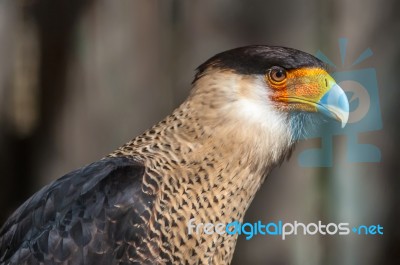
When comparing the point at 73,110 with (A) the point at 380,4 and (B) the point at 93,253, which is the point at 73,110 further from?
(A) the point at 380,4

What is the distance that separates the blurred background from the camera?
2.54 m

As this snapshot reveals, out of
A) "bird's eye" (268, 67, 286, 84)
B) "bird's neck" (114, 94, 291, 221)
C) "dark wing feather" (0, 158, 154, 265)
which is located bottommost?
"dark wing feather" (0, 158, 154, 265)

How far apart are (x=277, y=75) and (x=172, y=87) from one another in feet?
2.06

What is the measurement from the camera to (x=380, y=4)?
2.55 m

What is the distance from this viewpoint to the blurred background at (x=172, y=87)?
8.35 feet

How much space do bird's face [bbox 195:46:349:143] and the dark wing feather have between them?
368mm

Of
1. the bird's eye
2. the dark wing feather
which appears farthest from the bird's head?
the dark wing feather

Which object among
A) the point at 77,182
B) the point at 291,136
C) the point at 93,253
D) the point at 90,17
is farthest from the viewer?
the point at 90,17

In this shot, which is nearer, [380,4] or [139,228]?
[139,228]

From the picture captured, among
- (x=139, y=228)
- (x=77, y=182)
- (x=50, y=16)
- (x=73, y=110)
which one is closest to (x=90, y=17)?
(x=50, y=16)

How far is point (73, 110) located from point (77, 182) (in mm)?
772

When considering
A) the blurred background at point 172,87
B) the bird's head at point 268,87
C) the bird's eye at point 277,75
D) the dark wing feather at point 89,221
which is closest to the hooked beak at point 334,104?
the bird's head at point 268,87

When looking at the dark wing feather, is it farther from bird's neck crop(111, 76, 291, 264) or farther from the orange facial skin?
the orange facial skin

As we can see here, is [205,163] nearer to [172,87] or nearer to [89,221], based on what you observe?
[89,221]
